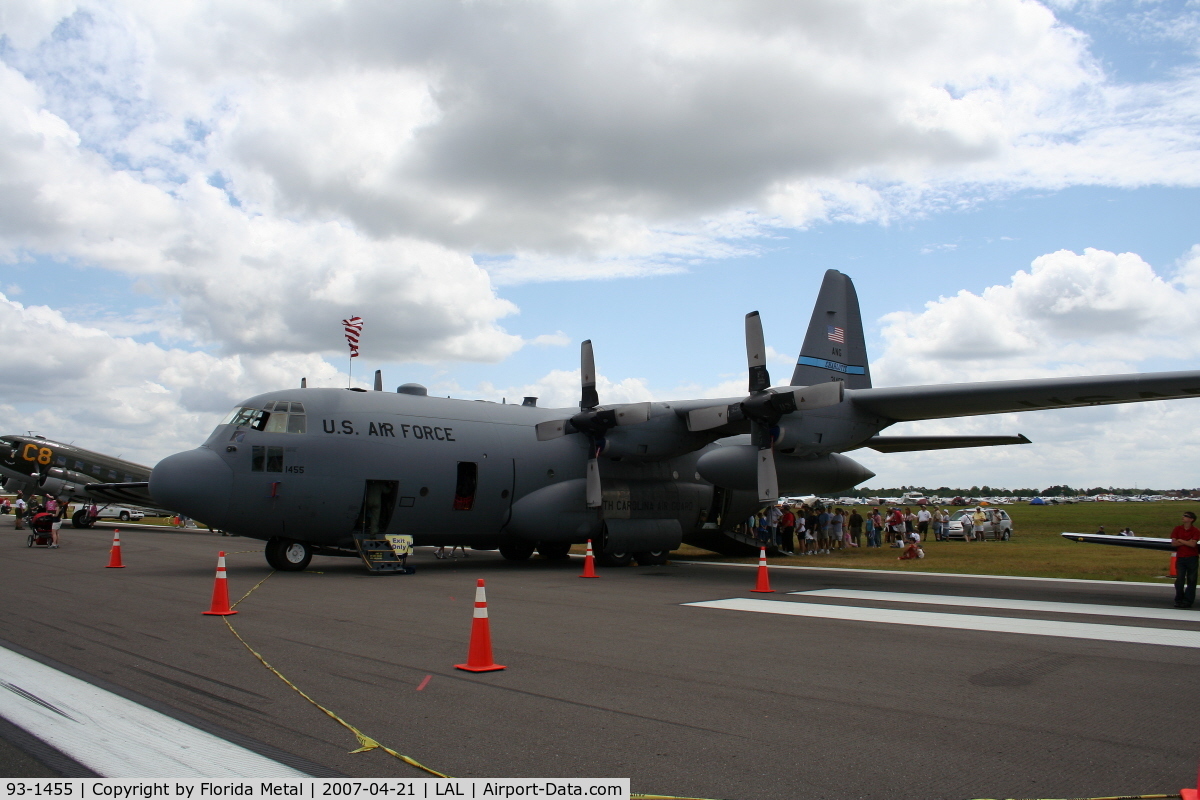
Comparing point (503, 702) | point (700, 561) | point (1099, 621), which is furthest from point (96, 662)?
point (700, 561)

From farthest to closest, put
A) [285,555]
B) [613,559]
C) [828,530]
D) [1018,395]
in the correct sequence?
[828,530] → [613,559] → [285,555] → [1018,395]

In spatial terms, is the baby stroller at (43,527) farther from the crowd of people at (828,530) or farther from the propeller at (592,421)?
the crowd of people at (828,530)

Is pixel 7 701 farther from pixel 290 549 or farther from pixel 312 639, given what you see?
pixel 290 549

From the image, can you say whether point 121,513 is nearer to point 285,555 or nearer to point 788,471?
point 285,555

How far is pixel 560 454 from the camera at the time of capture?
18750mm

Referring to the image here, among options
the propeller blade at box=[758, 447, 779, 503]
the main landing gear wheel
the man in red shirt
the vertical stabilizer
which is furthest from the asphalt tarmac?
the vertical stabilizer

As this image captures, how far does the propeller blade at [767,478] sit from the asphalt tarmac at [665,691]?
447cm

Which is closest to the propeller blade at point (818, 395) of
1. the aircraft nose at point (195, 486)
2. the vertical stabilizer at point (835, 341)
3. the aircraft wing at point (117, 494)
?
the vertical stabilizer at point (835, 341)

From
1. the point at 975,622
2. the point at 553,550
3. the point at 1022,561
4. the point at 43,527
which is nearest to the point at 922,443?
the point at 1022,561

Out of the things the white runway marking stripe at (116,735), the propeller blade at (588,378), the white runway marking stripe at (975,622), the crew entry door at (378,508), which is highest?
the propeller blade at (588,378)

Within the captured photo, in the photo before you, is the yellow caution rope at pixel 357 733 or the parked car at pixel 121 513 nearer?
the yellow caution rope at pixel 357 733

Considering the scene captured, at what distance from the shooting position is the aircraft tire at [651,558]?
62.5ft

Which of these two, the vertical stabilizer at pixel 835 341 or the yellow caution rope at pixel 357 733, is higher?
the vertical stabilizer at pixel 835 341

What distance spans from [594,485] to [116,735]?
13.1 meters
